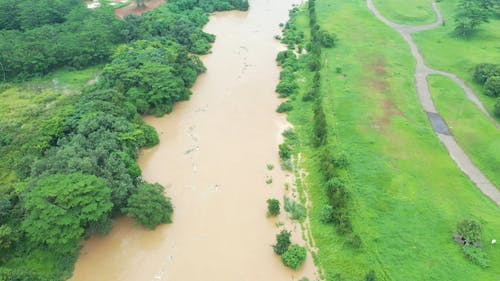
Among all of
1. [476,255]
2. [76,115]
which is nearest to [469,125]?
[476,255]

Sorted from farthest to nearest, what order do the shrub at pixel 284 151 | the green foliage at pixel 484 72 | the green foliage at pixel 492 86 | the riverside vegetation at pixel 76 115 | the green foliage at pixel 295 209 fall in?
1. the green foliage at pixel 484 72
2. the green foliage at pixel 492 86
3. the shrub at pixel 284 151
4. the green foliage at pixel 295 209
5. the riverside vegetation at pixel 76 115

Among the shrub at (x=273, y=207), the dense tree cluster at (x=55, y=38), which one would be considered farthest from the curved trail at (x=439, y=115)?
the dense tree cluster at (x=55, y=38)

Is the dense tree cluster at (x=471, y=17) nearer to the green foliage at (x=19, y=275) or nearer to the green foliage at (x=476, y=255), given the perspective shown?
the green foliage at (x=476, y=255)

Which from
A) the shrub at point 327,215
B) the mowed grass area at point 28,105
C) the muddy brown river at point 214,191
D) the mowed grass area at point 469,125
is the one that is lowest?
the muddy brown river at point 214,191

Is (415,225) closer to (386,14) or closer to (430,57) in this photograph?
(430,57)

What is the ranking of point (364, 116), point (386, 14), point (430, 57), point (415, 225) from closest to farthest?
1. point (415, 225)
2. point (364, 116)
3. point (430, 57)
4. point (386, 14)

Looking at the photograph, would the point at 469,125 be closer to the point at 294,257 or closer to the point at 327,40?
the point at 327,40

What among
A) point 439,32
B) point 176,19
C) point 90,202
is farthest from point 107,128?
point 439,32

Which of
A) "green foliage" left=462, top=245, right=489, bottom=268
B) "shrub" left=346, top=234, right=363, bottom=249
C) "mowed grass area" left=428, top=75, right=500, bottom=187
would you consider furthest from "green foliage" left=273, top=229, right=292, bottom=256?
"mowed grass area" left=428, top=75, right=500, bottom=187
